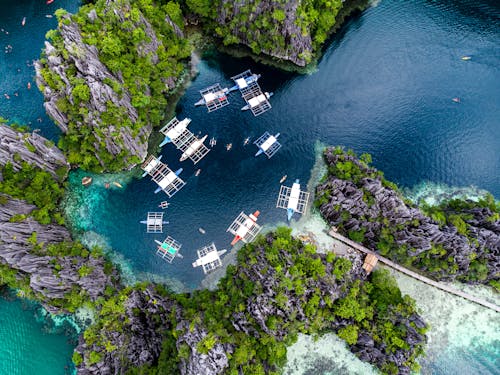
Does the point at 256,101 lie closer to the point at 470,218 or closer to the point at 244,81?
the point at 244,81

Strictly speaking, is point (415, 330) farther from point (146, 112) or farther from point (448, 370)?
point (146, 112)

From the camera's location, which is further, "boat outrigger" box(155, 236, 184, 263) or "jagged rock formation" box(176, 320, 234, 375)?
"boat outrigger" box(155, 236, 184, 263)

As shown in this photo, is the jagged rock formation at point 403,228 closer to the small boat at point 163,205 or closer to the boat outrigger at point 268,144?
the boat outrigger at point 268,144

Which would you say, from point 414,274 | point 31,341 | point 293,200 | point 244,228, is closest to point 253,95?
point 293,200

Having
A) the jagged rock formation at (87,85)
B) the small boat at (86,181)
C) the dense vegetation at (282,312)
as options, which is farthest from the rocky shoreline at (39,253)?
Answer: the jagged rock formation at (87,85)

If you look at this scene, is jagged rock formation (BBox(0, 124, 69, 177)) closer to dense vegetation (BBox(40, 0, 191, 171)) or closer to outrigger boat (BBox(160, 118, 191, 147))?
dense vegetation (BBox(40, 0, 191, 171))

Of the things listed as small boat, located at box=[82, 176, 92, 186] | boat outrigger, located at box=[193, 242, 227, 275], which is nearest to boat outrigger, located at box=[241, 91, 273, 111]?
boat outrigger, located at box=[193, 242, 227, 275]
